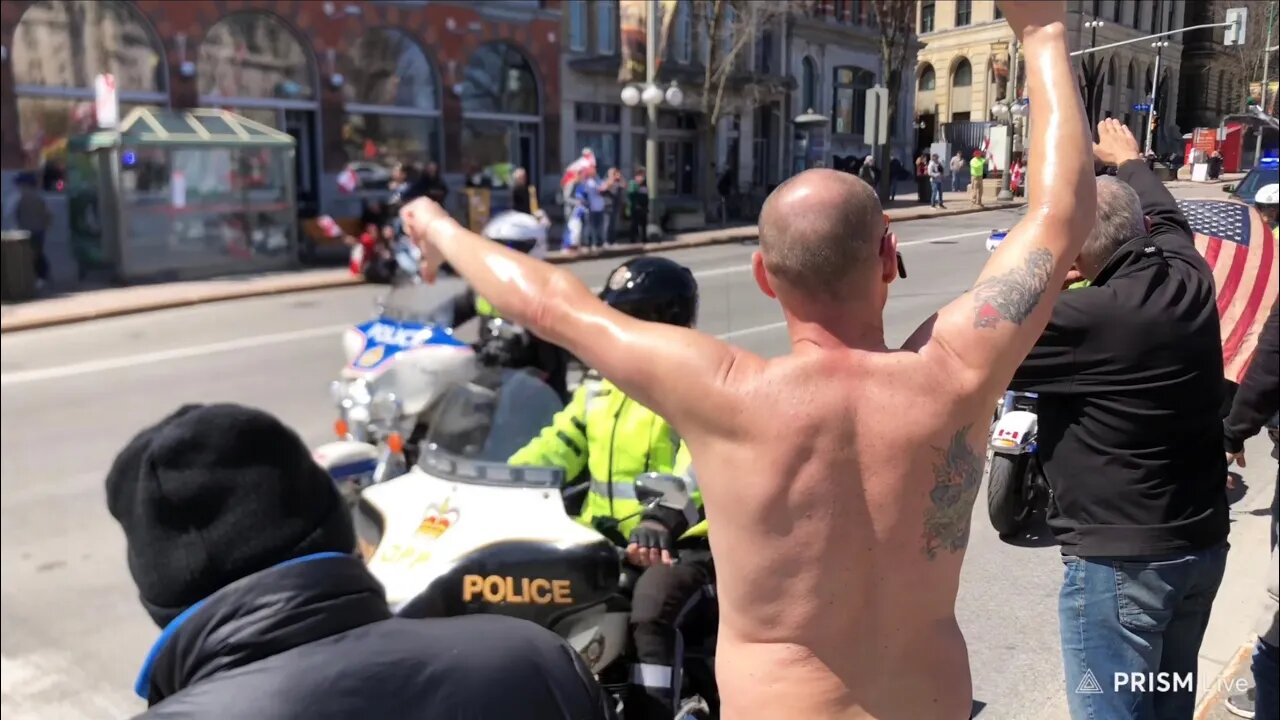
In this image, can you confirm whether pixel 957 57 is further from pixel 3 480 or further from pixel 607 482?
pixel 3 480

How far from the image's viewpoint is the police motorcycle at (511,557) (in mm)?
2785

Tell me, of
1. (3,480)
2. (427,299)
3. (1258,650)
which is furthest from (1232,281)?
(3,480)

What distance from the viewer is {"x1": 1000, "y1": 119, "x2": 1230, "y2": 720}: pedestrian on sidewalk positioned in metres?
2.11

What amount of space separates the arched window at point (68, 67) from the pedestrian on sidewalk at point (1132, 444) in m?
19.0

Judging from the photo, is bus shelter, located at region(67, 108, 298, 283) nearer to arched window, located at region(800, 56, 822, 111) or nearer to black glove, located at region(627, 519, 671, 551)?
black glove, located at region(627, 519, 671, 551)

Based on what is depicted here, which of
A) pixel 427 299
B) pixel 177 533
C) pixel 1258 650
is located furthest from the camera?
pixel 427 299

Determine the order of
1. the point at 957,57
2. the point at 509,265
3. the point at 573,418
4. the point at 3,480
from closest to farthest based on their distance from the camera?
the point at 509,265, the point at 957,57, the point at 573,418, the point at 3,480

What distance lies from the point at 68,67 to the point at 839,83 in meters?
19.6

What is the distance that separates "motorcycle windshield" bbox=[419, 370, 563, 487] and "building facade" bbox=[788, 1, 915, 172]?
5.07 ft

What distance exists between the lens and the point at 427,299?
5746 millimetres

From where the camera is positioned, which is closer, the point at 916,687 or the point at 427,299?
the point at 916,687

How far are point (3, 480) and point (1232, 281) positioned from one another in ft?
24.5
